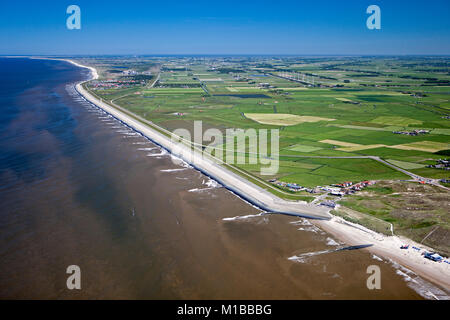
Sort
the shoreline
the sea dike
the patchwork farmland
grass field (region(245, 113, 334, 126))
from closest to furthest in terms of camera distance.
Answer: the shoreline, the sea dike, the patchwork farmland, grass field (region(245, 113, 334, 126))

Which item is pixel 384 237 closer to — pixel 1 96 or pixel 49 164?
pixel 49 164

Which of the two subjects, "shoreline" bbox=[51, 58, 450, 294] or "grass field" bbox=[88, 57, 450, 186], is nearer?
"shoreline" bbox=[51, 58, 450, 294]

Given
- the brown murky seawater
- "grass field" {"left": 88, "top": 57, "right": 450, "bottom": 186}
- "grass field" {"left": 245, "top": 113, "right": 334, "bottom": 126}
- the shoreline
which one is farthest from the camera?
"grass field" {"left": 245, "top": 113, "right": 334, "bottom": 126}

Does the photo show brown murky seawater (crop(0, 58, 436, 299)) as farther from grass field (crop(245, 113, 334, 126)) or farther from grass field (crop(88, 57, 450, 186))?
grass field (crop(245, 113, 334, 126))

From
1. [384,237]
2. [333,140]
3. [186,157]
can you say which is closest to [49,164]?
[186,157]

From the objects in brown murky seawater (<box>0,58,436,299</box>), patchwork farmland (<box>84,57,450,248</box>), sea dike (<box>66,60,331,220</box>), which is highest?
patchwork farmland (<box>84,57,450,248</box>)

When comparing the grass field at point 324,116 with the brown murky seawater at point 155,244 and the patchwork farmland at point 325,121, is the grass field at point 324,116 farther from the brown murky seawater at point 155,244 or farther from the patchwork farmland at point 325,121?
the brown murky seawater at point 155,244

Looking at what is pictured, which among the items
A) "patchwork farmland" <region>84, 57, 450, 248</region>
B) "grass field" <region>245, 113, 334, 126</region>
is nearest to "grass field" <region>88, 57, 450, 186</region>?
"patchwork farmland" <region>84, 57, 450, 248</region>

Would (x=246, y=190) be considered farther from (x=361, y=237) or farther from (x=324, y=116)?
(x=324, y=116)

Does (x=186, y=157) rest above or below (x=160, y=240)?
above
